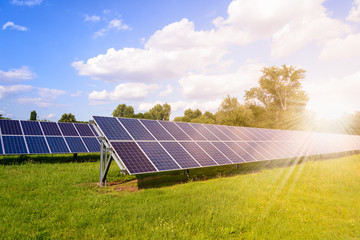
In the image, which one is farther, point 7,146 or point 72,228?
point 7,146

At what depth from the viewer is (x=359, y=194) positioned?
1205 centimetres

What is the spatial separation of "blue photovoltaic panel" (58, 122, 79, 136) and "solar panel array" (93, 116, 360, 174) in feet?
35.1

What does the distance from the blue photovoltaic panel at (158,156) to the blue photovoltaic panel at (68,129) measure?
13.1 m

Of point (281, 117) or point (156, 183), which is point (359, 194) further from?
point (281, 117)

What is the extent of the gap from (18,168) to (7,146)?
130 inches

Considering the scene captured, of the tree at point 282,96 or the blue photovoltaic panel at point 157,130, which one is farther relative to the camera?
the tree at point 282,96

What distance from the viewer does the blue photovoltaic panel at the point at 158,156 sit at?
1145 centimetres

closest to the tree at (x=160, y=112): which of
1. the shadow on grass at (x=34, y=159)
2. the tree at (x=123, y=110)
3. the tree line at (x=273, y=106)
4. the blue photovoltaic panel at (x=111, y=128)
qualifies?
the tree at (x=123, y=110)

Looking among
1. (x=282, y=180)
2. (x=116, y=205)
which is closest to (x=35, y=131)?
(x=116, y=205)

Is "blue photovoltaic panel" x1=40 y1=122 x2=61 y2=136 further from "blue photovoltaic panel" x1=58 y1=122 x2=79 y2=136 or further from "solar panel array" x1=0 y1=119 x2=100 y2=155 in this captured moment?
"blue photovoltaic panel" x1=58 y1=122 x2=79 y2=136

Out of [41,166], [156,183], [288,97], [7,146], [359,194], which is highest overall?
[288,97]

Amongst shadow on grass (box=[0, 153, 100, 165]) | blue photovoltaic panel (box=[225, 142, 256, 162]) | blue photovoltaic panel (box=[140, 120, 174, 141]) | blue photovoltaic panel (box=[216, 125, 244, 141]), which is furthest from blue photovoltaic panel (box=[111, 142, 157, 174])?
shadow on grass (box=[0, 153, 100, 165])

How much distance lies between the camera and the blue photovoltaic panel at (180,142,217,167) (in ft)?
43.3

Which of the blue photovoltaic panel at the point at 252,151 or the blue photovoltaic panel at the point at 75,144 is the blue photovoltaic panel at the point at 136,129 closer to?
the blue photovoltaic panel at the point at 252,151
